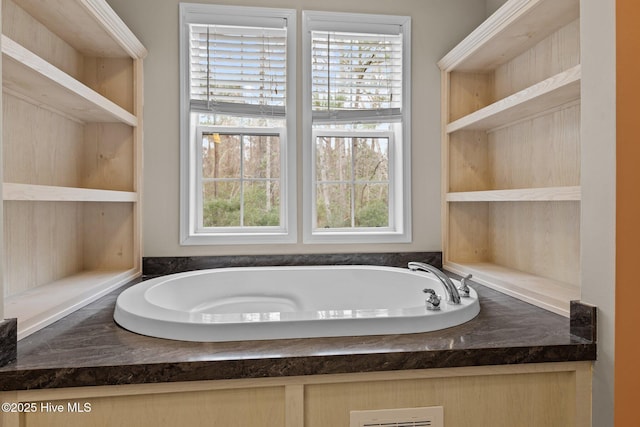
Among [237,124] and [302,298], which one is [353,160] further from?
[302,298]

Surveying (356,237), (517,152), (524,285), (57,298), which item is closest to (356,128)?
(356,237)

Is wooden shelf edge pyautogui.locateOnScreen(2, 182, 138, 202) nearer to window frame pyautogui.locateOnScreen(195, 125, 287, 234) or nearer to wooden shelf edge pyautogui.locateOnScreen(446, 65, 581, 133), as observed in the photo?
window frame pyautogui.locateOnScreen(195, 125, 287, 234)

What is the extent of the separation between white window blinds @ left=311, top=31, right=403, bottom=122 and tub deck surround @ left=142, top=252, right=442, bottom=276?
2.82 feet

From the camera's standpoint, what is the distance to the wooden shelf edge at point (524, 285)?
4.85 ft

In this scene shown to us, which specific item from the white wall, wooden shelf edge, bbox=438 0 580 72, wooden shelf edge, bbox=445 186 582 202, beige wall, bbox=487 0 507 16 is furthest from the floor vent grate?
beige wall, bbox=487 0 507 16

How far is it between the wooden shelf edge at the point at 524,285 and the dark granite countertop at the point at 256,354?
0.70 ft

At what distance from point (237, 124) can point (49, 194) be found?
1.22 meters

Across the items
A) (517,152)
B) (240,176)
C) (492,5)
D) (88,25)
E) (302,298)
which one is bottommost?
(302,298)

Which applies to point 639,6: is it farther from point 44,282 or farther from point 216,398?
point 44,282

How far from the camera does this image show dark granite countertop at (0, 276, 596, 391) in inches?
39.1

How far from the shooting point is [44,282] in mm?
1726

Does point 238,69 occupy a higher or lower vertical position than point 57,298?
higher

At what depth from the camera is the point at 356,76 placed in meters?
2.35

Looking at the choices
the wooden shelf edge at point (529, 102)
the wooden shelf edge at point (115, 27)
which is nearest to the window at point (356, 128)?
the wooden shelf edge at point (529, 102)
